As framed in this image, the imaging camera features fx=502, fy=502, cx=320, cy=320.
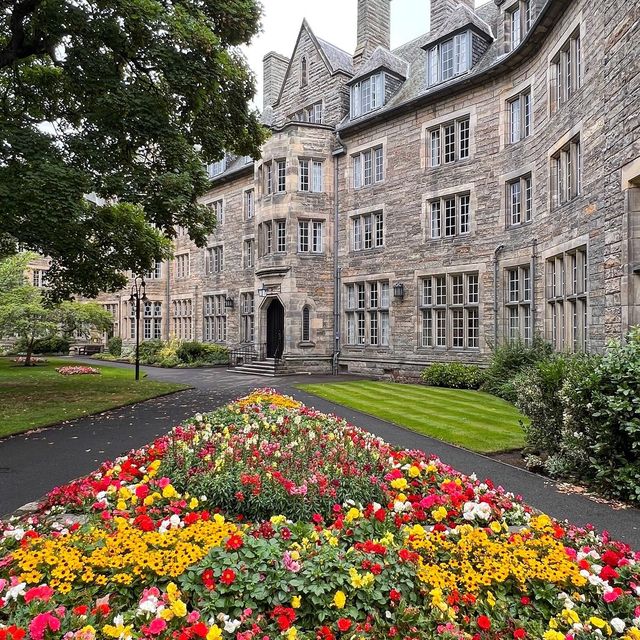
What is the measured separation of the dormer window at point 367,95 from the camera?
72.2 feet

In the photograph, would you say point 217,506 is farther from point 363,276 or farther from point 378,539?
point 363,276

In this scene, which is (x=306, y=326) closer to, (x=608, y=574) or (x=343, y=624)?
(x=608, y=574)

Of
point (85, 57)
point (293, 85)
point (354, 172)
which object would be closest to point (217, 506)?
point (85, 57)

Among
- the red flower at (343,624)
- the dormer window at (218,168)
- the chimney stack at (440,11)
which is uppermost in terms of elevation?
the chimney stack at (440,11)

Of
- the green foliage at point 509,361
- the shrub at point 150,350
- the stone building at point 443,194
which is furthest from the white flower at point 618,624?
the shrub at point 150,350

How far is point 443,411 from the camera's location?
11.7m

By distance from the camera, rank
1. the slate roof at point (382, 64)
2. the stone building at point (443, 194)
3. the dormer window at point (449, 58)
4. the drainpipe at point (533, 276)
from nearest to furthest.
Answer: the stone building at point (443, 194), the drainpipe at point (533, 276), the dormer window at point (449, 58), the slate roof at point (382, 64)

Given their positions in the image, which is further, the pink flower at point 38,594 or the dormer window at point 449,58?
the dormer window at point 449,58

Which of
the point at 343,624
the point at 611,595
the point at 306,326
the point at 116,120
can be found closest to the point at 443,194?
the point at 306,326

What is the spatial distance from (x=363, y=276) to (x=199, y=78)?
40.1 ft

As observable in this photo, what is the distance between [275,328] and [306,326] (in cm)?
250

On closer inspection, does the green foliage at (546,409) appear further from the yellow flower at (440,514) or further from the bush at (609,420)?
the yellow flower at (440,514)

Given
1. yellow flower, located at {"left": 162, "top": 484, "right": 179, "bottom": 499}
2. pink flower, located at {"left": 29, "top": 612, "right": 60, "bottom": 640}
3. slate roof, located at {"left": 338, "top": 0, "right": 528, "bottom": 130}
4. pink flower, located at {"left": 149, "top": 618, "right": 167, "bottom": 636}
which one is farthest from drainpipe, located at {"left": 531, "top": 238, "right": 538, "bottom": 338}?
pink flower, located at {"left": 29, "top": 612, "right": 60, "bottom": 640}

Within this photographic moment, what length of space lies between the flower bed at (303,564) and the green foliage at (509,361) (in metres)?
10.5
